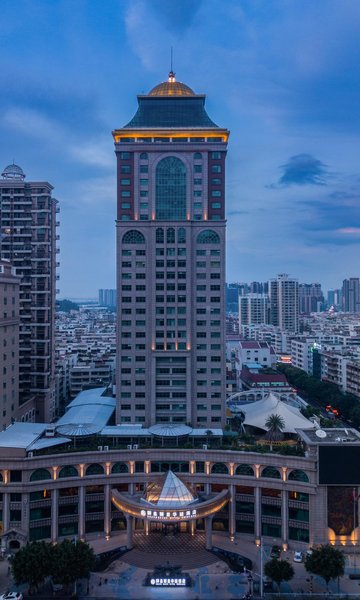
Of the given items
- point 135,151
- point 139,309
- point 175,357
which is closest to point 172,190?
point 135,151

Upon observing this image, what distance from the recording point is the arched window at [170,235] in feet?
197

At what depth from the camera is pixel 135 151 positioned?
6006 cm

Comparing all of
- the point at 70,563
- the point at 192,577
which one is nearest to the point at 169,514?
the point at 192,577

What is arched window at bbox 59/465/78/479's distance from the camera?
46.3 meters

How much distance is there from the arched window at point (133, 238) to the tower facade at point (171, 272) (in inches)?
4.9

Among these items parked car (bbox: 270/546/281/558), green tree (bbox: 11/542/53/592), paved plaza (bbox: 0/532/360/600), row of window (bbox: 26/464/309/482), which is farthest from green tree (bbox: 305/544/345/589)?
green tree (bbox: 11/542/53/592)

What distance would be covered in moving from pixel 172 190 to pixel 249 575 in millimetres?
42086

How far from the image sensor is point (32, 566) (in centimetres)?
3522

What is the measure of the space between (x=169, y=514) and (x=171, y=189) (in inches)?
1459

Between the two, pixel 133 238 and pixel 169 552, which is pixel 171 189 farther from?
pixel 169 552

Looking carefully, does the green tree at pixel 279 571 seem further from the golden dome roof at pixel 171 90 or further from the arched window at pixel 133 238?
the golden dome roof at pixel 171 90

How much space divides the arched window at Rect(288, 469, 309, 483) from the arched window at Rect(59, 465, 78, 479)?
67.1 feet

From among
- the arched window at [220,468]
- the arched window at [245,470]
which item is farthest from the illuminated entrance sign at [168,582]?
the arched window at [245,470]

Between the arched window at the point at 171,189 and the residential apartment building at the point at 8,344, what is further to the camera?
the arched window at the point at 171,189
